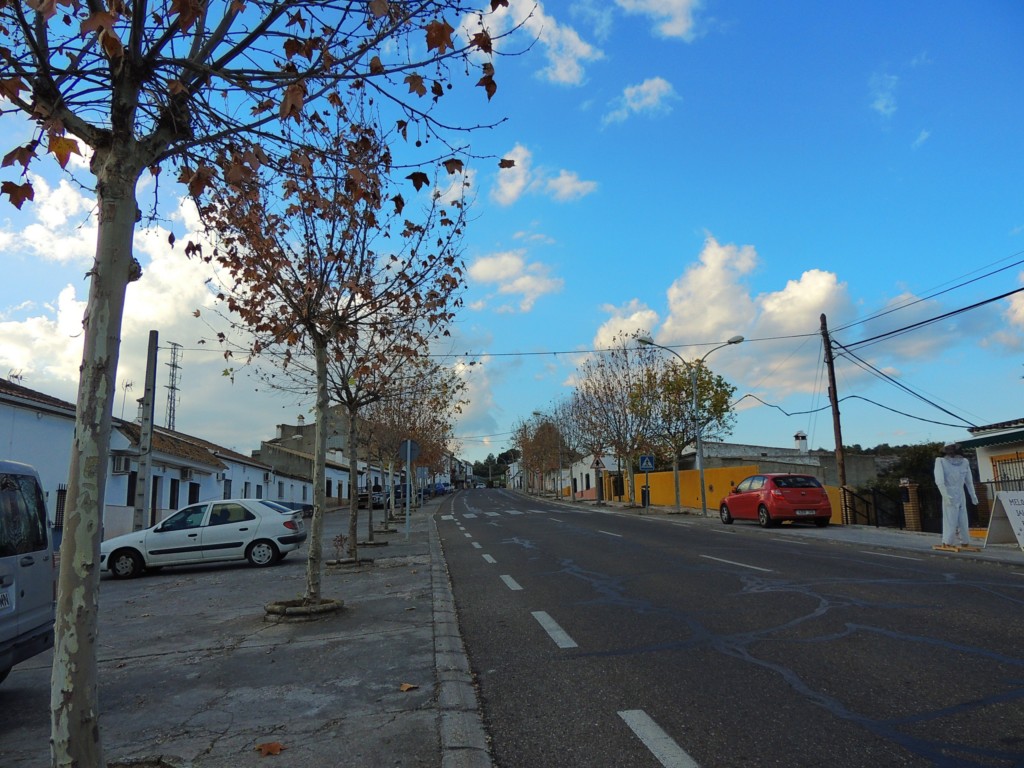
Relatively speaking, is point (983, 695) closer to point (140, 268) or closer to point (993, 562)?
point (140, 268)

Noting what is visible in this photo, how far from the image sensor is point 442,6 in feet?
14.1

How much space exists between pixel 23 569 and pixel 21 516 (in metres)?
0.44

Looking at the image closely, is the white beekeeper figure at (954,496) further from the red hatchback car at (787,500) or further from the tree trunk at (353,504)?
the tree trunk at (353,504)

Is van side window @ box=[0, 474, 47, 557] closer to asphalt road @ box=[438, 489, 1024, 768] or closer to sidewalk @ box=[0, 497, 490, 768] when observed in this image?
sidewalk @ box=[0, 497, 490, 768]

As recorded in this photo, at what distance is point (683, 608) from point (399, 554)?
30.7 ft

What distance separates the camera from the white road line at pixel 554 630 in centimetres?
622

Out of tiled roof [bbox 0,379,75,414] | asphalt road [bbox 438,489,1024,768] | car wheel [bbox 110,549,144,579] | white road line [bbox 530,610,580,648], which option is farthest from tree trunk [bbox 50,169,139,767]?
tiled roof [bbox 0,379,75,414]

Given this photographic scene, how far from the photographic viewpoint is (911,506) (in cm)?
2014

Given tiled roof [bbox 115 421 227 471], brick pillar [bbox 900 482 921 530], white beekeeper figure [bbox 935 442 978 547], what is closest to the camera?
white beekeeper figure [bbox 935 442 978 547]

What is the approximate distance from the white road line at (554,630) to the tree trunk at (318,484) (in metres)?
2.64

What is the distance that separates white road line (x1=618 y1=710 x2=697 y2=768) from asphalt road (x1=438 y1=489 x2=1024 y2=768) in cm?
1

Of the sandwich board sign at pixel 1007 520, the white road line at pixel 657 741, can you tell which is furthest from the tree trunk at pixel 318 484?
the sandwich board sign at pixel 1007 520

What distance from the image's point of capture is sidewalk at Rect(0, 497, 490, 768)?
3.90m

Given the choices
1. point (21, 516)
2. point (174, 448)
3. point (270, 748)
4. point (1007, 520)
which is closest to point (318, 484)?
point (21, 516)
